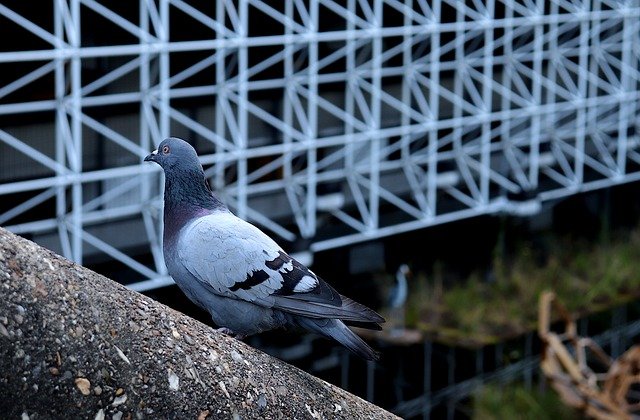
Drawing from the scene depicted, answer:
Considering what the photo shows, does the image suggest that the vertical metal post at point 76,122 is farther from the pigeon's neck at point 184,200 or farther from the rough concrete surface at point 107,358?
the rough concrete surface at point 107,358

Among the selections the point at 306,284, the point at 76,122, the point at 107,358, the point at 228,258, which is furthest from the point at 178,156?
the point at 76,122

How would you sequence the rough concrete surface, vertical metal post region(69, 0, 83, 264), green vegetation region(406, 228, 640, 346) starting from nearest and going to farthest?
the rough concrete surface → vertical metal post region(69, 0, 83, 264) → green vegetation region(406, 228, 640, 346)

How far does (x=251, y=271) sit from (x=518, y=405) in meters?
11.0

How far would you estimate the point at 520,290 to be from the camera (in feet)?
65.0

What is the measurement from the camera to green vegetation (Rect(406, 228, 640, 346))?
18.7 metres

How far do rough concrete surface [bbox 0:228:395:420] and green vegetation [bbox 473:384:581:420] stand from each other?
413 inches

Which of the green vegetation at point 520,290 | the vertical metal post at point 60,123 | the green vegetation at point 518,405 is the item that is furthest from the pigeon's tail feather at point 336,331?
the green vegetation at point 520,290

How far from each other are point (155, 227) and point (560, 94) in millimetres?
9700

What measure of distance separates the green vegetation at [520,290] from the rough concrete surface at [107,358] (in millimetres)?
15493

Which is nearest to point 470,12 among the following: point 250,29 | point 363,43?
point 363,43

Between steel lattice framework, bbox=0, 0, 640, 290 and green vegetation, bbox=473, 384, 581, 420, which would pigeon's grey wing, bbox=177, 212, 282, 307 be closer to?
green vegetation, bbox=473, 384, 581, 420

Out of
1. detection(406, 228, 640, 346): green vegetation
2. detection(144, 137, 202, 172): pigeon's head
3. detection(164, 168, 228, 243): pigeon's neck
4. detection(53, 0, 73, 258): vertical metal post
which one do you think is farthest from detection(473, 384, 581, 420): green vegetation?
detection(144, 137, 202, 172): pigeon's head

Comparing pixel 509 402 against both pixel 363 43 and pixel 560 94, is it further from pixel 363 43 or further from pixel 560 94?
pixel 560 94

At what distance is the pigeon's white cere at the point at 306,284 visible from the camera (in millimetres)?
3630
